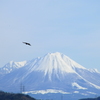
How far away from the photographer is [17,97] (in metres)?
170

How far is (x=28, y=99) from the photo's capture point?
166875 mm

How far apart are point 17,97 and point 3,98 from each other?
23.8 ft

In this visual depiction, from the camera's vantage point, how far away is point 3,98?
17400cm

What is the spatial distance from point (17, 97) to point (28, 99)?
201 inches

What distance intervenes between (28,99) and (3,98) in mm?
12296
